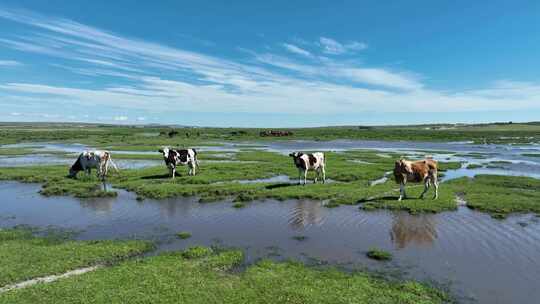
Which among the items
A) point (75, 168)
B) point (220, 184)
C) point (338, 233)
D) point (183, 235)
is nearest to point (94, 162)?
point (75, 168)

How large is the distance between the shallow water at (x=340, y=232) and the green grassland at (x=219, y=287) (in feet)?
3.83

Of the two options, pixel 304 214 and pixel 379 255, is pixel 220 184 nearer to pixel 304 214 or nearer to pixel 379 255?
pixel 304 214

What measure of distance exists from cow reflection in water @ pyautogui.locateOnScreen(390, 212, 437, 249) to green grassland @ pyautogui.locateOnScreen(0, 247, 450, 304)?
147 inches

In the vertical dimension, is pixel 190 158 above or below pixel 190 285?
above

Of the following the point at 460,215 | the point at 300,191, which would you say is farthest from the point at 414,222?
the point at 300,191

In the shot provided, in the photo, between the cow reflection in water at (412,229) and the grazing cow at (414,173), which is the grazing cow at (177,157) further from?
the cow reflection in water at (412,229)

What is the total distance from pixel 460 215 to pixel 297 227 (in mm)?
7984

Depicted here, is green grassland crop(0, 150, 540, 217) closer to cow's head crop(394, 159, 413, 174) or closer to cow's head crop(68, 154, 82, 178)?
cow's head crop(68, 154, 82, 178)

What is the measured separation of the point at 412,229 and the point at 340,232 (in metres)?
3.06

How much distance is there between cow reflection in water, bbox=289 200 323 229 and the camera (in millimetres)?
15084

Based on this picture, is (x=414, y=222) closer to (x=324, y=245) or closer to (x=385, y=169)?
(x=324, y=245)

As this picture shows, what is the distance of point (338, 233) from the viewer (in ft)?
44.9

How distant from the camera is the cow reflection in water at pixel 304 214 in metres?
15.1

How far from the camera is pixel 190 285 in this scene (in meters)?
8.98
